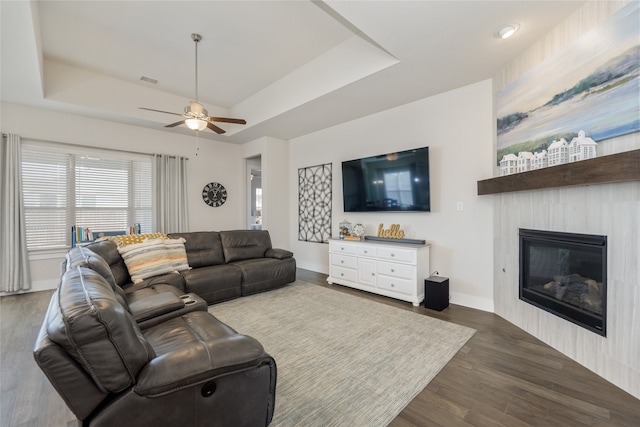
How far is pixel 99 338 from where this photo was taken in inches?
38.9

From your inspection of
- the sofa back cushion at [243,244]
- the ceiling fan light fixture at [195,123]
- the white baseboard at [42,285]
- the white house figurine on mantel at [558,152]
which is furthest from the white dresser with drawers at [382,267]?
the white baseboard at [42,285]

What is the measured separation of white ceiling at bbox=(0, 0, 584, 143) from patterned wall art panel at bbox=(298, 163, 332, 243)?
3.40ft

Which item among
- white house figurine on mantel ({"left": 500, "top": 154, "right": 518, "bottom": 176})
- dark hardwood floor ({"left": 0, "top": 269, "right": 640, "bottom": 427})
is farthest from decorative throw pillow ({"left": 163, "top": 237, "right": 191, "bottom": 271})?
white house figurine on mantel ({"left": 500, "top": 154, "right": 518, "bottom": 176})

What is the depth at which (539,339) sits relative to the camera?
8.27 feet

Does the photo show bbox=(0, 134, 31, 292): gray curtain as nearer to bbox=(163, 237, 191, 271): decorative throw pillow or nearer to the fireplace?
bbox=(163, 237, 191, 271): decorative throw pillow

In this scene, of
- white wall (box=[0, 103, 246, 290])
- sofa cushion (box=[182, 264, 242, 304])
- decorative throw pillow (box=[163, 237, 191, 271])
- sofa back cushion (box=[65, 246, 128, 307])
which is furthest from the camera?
white wall (box=[0, 103, 246, 290])

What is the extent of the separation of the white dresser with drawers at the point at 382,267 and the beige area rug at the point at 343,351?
1.10 ft

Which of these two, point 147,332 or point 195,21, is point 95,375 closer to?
point 147,332

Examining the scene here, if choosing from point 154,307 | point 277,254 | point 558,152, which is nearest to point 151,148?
point 277,254

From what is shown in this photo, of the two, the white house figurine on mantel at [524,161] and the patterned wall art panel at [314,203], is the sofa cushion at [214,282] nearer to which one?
the patterned wall art panel at [314,203]

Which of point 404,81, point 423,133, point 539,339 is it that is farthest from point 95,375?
point 423,133

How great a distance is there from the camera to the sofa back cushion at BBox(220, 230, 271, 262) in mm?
4266

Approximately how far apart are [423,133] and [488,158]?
36.8 inches

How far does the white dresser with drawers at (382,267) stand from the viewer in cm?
351
